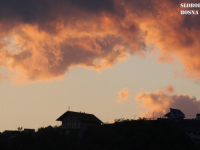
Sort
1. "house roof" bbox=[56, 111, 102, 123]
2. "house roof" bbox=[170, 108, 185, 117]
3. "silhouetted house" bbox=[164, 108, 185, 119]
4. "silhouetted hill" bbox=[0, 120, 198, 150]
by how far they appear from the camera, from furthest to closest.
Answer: "house roof" bbox=[170, 108, 185, 117], "silhouetted house" bbox=[164, 108, 185, 119], "house roof" bbox=[56, 111, 102, 123], "silhouetted hill" bbox=[0, 120, 198, 150]

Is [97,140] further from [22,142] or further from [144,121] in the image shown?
[22,142]

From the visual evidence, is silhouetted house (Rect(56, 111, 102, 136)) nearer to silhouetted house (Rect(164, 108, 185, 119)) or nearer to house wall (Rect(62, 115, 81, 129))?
house wall (Rect(62, 115, 81, 129))

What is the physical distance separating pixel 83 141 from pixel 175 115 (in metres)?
58.4

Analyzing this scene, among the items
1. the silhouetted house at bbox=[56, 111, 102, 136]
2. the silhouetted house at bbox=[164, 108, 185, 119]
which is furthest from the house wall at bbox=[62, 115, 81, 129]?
the silhouetted house at bbox=[164, 108, 185, 119]

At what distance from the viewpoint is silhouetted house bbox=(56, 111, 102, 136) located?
124 metres

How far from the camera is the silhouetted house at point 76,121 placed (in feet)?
406

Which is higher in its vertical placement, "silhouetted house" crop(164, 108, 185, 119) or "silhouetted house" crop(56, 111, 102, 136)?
"silhouetted house" crop(164, 108, 185, 119)

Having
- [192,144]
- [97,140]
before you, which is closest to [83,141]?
[97,140]

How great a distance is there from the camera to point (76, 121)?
408 feet

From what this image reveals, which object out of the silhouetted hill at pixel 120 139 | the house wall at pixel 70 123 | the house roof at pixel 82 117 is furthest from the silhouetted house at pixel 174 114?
the silhouetted hill at pixel 120 139

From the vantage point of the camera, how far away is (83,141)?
99.4m

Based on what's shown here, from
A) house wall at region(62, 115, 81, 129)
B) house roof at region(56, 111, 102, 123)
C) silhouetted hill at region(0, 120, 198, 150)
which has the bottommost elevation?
silhouetted hill at region(0, 120, 198, 150)

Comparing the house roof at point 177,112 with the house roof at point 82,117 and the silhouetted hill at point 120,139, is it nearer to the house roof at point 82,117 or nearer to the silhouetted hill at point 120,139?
the house roof at point 82,117

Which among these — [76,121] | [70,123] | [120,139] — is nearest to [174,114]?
[76,121]
